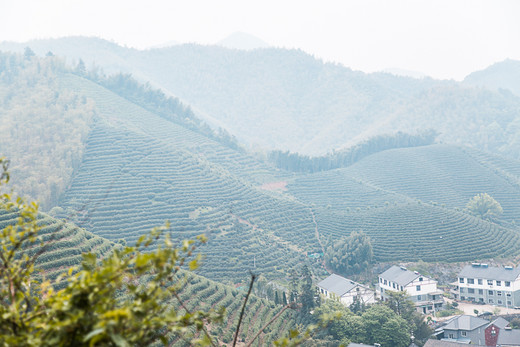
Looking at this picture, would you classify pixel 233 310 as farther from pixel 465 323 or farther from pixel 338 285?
pixel 338 285

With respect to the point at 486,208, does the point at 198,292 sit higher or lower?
lower

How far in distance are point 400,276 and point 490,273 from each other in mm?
6529

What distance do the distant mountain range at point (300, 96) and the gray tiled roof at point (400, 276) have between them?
67417mm

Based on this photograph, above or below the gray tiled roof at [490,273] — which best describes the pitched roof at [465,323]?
below

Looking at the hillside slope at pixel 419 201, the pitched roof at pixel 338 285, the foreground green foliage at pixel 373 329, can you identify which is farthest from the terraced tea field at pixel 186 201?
the foreground green foliage at pixel 373 329

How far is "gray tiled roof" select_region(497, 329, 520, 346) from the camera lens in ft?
78.0

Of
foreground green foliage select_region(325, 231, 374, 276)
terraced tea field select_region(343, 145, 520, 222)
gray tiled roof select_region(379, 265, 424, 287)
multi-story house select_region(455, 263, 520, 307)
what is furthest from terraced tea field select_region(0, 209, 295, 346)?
terraced tea field select_region(343, 145, 520, 222)

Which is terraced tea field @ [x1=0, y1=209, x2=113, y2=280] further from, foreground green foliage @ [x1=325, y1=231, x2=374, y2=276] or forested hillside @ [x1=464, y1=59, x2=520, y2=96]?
forested hillside @ [x1=464, y1=59, x2=520, y2=96]

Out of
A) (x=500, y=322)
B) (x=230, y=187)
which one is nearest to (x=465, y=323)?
(x=500, y=322)

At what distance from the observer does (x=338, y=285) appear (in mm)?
34125

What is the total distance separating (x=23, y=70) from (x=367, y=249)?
53.1 metres

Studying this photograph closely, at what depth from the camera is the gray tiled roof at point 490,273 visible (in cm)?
3403

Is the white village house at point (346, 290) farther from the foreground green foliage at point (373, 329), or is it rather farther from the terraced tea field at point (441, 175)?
the terraced tea field at point (441, 175)

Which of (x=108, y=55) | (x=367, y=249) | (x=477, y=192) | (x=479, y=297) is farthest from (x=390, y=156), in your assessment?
(x=108, y=55)
